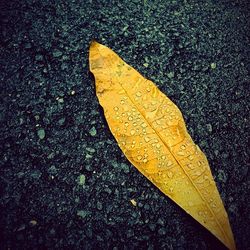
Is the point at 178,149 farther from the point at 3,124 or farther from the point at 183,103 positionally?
the point at 3,124

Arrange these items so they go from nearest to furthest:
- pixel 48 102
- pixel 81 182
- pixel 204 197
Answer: pixel 204 197 < pixel 81 182 < pixel 48 102

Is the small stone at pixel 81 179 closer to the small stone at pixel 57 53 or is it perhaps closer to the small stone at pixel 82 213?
the small stone at pixel 82 213

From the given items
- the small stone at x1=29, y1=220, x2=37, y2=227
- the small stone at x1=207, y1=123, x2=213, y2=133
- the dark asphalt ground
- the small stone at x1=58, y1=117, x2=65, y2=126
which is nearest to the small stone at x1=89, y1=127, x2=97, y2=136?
the dark asphalt ground

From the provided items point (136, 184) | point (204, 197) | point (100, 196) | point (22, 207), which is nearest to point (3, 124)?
point (22, 207)

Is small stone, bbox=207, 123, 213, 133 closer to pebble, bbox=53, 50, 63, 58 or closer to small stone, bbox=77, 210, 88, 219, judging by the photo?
small stone, bbox=77, 210, 88, 219

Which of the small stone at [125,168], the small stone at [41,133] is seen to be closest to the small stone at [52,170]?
the small stone at [41,133]

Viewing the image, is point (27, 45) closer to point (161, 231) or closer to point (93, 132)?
point (93, 132)

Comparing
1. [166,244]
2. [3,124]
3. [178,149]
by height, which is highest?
[178,149]
